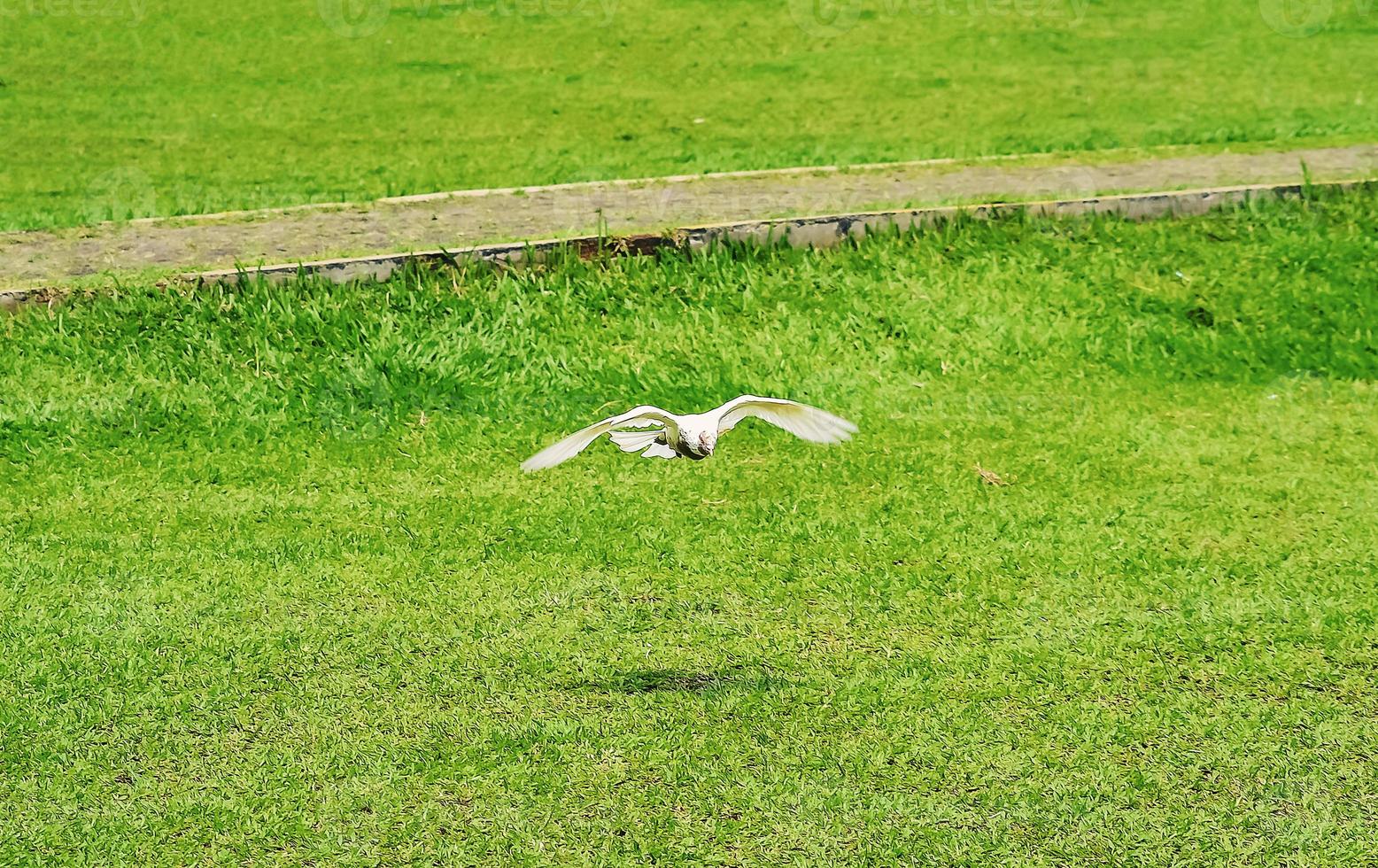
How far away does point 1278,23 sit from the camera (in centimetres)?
934

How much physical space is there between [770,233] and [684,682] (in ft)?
8.31

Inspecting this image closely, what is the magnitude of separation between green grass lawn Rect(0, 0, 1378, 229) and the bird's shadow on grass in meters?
3.45

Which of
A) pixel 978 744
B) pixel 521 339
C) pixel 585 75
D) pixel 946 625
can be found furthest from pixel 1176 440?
pixel 585 75

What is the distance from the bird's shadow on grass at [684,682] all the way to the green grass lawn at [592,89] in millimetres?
3451

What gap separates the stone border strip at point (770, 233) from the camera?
5449mm

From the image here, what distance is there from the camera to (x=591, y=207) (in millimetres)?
6352

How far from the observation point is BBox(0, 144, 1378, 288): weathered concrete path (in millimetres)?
5762

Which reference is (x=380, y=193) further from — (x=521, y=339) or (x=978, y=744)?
(x=978, y=744)
